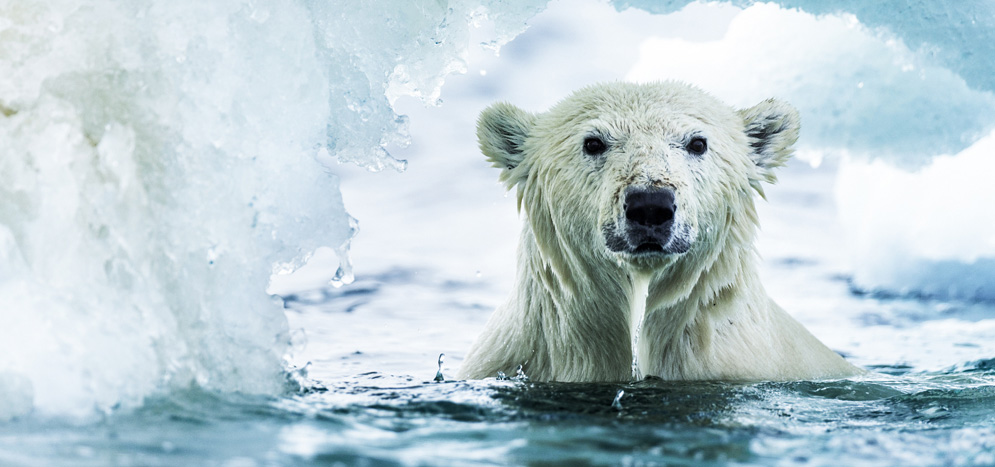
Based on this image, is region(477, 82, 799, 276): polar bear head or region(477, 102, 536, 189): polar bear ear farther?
region(477, 102, 536, 189): polar bear ear

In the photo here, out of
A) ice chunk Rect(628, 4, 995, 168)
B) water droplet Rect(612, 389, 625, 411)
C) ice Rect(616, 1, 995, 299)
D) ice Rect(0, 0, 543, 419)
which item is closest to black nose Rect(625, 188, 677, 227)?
water droplet Rect(612, 389, 625, 411)

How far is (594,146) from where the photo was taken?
4711 millimetres

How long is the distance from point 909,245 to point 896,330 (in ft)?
2.97

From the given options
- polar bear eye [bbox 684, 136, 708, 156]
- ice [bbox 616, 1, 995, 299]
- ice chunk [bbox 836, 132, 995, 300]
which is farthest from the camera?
ice chunk [bbox 836, 132, 995, 300]

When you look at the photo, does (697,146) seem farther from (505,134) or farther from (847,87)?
(847,87)

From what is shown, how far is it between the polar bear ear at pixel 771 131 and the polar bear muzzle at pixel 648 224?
48.0 inches

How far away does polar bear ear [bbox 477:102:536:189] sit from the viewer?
17.4ft

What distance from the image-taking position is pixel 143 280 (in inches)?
138

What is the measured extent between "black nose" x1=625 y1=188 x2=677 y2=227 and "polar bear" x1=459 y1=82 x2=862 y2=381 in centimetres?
9

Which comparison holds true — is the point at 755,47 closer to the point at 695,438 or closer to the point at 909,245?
the point at 909,245

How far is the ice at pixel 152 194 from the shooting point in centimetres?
321

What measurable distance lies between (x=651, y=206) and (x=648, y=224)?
81 millimetres

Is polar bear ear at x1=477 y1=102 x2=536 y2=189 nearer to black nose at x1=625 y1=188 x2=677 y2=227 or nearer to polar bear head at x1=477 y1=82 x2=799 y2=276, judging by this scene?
polar bear head at x1=477 y1=82 x2=799 y2=276

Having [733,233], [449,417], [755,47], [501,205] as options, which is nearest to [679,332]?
[733,233]
